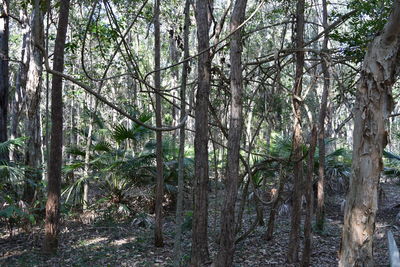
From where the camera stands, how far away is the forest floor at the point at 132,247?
697 cm

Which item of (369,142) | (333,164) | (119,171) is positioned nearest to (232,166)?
(369,142)

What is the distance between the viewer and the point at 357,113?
2785 mm

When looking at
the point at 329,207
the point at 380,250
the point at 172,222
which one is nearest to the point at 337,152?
the point at 329,207

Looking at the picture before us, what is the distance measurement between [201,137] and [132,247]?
357cm

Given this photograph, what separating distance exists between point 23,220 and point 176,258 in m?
4.04

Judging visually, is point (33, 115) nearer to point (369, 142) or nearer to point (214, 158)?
point (214, 158)

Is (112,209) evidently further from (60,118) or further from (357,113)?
(357,113)

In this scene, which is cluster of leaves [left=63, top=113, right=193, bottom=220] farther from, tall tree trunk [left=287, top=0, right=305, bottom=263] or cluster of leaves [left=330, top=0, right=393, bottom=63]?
cluster of leaves [left=330, top=0, right=393, bottom=63]

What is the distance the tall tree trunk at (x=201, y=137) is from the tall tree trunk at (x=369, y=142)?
2.77 m

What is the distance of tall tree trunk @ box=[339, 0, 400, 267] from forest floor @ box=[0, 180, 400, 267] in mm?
4407

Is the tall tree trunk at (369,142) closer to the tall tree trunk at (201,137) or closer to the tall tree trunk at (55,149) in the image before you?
the tall tree trunk at (201,137)

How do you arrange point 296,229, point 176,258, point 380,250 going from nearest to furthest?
point 176,258 → point 296,229 → point 380,250

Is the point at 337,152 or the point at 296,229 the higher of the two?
the point at 337,152

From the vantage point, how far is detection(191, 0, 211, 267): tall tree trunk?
5.33 meters
